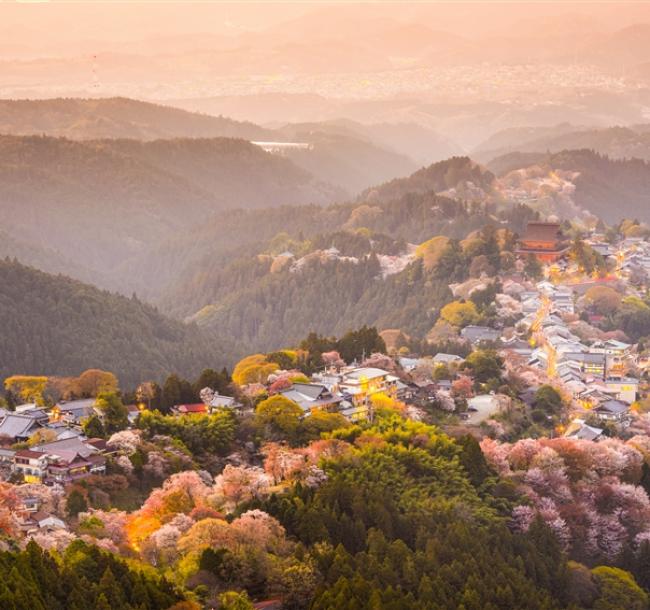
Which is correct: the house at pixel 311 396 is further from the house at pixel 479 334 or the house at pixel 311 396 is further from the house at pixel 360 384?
the house at pixel 479 334

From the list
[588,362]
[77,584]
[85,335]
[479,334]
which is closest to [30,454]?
[77,584]

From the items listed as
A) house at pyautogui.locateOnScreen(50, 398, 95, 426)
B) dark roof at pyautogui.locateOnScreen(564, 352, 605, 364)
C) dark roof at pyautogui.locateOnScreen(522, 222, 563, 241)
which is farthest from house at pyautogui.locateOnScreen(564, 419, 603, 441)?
dark roof at pyautogui.locateOnScreen(522, 222, 563, 241)

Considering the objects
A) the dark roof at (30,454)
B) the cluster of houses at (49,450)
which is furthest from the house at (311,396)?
the dark roof at (30,454)

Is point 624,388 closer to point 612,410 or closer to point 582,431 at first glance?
point 612,410

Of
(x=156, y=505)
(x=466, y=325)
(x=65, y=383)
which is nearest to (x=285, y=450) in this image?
(x=156, y=505)

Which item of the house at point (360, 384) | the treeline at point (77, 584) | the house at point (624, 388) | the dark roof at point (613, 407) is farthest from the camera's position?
the house at point (624, 388)

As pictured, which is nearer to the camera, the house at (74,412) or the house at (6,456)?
the house at (6,456)
